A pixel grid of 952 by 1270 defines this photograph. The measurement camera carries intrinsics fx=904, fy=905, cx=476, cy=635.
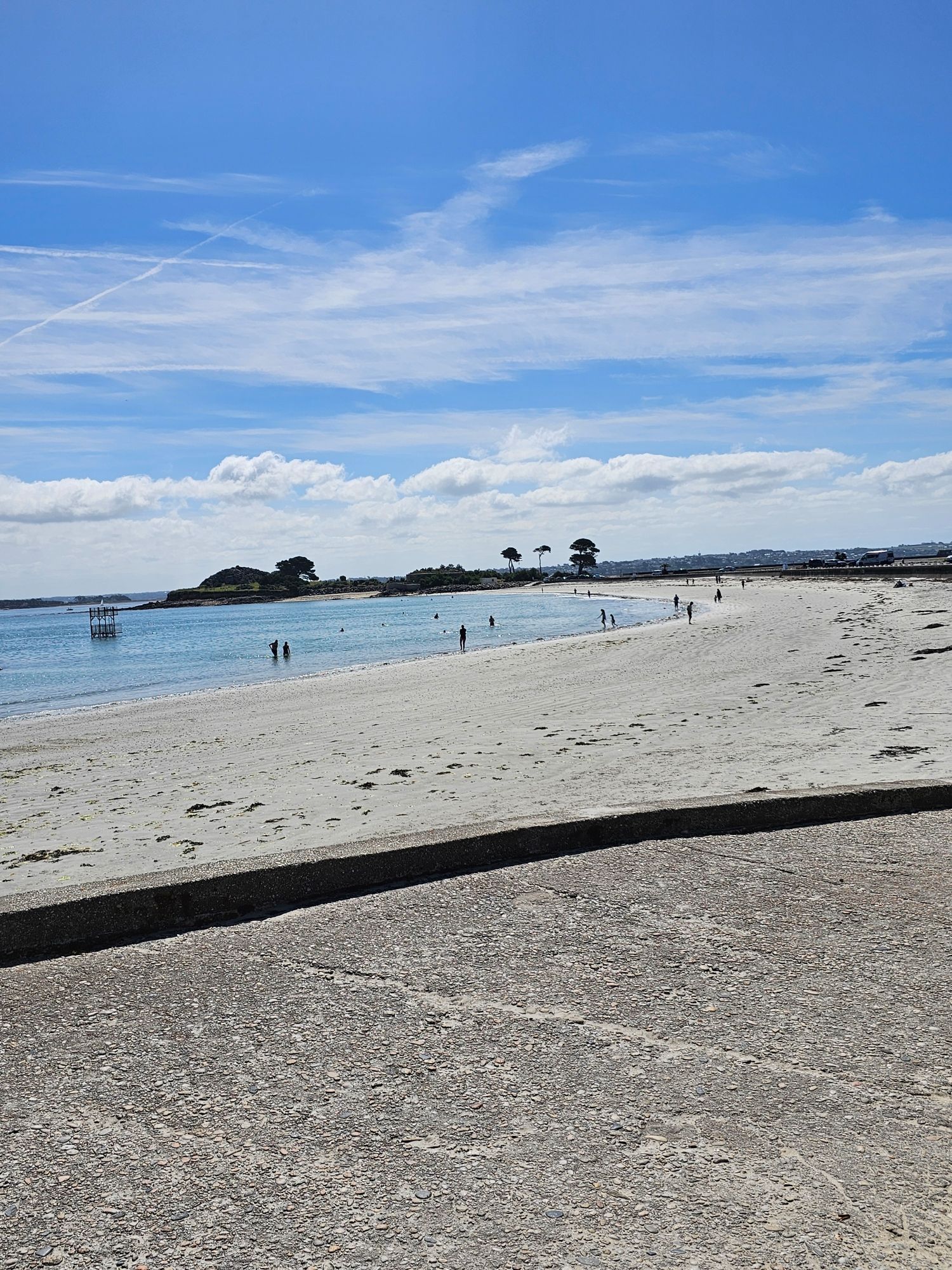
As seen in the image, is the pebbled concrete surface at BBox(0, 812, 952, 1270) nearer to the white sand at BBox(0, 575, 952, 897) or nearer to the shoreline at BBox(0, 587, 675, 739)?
the white sand at BBox(0, 575, 952, 897)

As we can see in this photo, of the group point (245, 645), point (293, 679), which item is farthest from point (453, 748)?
point (245, 645)

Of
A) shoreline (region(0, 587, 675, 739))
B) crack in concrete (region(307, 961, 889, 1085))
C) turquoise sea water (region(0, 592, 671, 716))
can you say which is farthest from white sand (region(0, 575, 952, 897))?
turquoise sea water (region(0, 592, 671, 716))

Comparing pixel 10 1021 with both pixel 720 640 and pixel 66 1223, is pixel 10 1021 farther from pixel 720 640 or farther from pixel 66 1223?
pixel 720 640

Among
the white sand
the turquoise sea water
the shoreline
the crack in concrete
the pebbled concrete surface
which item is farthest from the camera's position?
the turquoise sea water

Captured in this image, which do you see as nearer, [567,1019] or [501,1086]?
[501,1086]

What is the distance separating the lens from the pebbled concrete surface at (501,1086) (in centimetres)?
245

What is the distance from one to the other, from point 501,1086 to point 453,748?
407 inches

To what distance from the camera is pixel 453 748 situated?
13445 mm

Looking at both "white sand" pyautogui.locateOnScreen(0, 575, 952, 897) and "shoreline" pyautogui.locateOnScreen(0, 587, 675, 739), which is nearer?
"white sand" pyautogui.locateOnScreen(0, 575, 952, 897)

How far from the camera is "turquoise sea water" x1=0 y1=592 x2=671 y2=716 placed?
38031 mm

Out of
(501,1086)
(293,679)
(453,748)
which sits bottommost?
(293,679)

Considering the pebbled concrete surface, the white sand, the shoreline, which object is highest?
the pebbled concrete surface

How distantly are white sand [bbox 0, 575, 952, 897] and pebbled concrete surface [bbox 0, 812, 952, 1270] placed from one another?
3348 millimetres

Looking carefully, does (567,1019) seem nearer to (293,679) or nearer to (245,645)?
A: (293,679)
